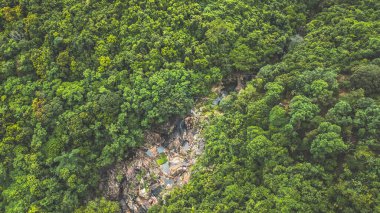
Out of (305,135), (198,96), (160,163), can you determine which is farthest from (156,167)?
(305,135)

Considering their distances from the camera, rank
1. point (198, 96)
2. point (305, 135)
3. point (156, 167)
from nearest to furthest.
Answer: point (305, 135) → point (156, 167) → point (198, 96)

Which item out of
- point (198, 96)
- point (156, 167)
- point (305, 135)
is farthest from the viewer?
point (198, 96)

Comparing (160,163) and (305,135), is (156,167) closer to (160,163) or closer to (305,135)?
(160,163)

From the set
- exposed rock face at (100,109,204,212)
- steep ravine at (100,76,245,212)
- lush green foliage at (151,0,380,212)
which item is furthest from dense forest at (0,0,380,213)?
exposed rock face at (100,109,204,212)

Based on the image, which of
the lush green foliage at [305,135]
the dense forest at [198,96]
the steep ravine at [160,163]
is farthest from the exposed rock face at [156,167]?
the lush green foliage at [305,135]

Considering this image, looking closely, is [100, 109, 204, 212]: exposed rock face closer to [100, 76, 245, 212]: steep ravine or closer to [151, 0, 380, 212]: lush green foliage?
[100, 76, 245, 212]: steep ravine

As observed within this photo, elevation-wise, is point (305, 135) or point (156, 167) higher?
point (305, 135)

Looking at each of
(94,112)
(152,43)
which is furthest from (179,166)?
(152,43)
